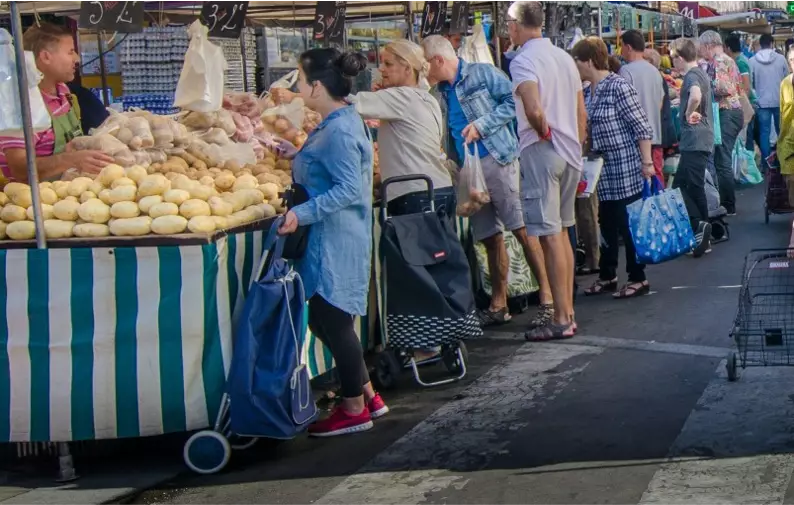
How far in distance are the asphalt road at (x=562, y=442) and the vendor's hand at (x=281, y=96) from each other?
2.38 meters

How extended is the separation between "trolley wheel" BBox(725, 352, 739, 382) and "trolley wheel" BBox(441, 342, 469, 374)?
5.02 feet

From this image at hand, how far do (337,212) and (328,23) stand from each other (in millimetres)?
3801

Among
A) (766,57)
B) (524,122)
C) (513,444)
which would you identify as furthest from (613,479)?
(766,57)

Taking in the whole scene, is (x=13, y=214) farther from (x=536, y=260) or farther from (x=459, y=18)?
(x=459, y=18)

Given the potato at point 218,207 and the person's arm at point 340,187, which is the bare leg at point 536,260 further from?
the potato at point 218,207

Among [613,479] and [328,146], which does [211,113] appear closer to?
[328,146]

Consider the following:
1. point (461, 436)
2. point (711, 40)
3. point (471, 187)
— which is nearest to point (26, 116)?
point (461, 436)

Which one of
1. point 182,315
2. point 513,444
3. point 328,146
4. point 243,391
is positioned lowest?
point 513,444

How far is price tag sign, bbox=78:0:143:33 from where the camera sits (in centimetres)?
604

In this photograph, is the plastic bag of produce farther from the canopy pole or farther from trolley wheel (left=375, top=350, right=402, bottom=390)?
the canopy pole

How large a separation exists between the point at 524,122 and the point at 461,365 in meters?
1.83

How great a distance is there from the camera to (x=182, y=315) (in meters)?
5.31

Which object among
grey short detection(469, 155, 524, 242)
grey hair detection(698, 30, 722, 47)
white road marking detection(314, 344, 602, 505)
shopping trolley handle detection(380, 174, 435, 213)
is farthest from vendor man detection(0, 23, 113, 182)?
grey hair detection(698, 30, 722, 47)

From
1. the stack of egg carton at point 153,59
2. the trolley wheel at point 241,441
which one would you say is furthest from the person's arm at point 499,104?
the stack of egg carton at point 153,59
